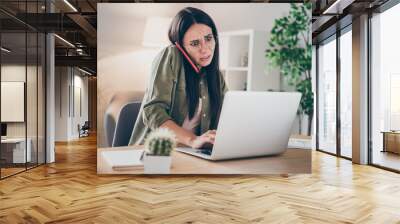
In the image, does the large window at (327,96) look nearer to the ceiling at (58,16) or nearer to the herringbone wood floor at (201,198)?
the ceiling at (58,16)

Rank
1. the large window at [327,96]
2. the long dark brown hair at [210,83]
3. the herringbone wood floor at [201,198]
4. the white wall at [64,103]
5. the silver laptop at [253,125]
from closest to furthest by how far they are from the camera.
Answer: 1. the herringbone wood floor at [201,198]
2. the silver laptop at [253,125]
3. the long dark brown hair at [210,83]
4. the large window at [327,96]
5. the white wall at [64,103]

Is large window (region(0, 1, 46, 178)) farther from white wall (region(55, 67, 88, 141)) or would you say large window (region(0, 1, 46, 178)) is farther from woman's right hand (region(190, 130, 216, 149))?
white wall (region(55, 67, 88, 141))

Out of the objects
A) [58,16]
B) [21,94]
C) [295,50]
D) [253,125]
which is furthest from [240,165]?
[58,16]

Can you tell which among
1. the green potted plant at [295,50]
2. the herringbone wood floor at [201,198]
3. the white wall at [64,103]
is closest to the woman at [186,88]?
the herringbone wood floor at [201,198]

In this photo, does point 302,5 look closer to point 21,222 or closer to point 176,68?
point 176,68

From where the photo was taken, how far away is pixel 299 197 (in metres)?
4.75

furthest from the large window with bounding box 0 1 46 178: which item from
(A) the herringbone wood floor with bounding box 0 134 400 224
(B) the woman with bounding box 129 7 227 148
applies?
(B) the woman with bounding box 129 7 227 148

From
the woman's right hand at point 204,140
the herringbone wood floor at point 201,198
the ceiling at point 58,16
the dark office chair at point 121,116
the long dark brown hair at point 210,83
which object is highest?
the ceiling at point 58,16

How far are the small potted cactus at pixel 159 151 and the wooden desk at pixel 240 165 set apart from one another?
0.34 feet

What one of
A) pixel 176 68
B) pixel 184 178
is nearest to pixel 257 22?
pixel 176 68

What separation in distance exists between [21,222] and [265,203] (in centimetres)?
263

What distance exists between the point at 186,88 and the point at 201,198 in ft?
6.57

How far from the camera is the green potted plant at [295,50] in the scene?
6074 millimetres

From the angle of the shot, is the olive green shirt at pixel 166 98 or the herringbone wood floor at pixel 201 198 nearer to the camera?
the herringbone wood floor at pixel 201 198
